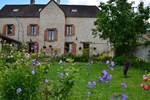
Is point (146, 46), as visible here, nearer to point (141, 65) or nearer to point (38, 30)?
point (141, 65)

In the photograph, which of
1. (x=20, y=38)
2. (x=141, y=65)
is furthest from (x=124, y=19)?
(x=20, y=38)

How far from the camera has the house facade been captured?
46469 millimetres

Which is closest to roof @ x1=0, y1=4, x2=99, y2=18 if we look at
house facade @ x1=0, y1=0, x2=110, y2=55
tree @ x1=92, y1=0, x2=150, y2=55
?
house facade @ x1=0, y1=0, x2=110, y2=55

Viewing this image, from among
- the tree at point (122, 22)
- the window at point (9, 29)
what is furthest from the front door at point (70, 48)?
the tree at point (122, 22)

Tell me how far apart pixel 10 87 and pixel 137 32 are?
25749 mm

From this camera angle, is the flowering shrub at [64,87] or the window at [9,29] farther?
the window at [9,29]

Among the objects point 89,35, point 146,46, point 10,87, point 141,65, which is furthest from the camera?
point 89,35

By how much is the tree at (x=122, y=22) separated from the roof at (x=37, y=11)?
51.1ft

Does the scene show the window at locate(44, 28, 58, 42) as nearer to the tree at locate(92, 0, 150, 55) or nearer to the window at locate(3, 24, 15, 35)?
the window at locate(3, 24, 15, 35)

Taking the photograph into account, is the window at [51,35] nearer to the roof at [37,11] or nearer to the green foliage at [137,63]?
the roof at [37,11]

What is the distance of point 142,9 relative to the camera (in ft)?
103

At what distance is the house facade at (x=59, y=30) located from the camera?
46.5 m

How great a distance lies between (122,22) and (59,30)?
1728cm

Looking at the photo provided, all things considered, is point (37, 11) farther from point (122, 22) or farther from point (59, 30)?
point (122, 22)
